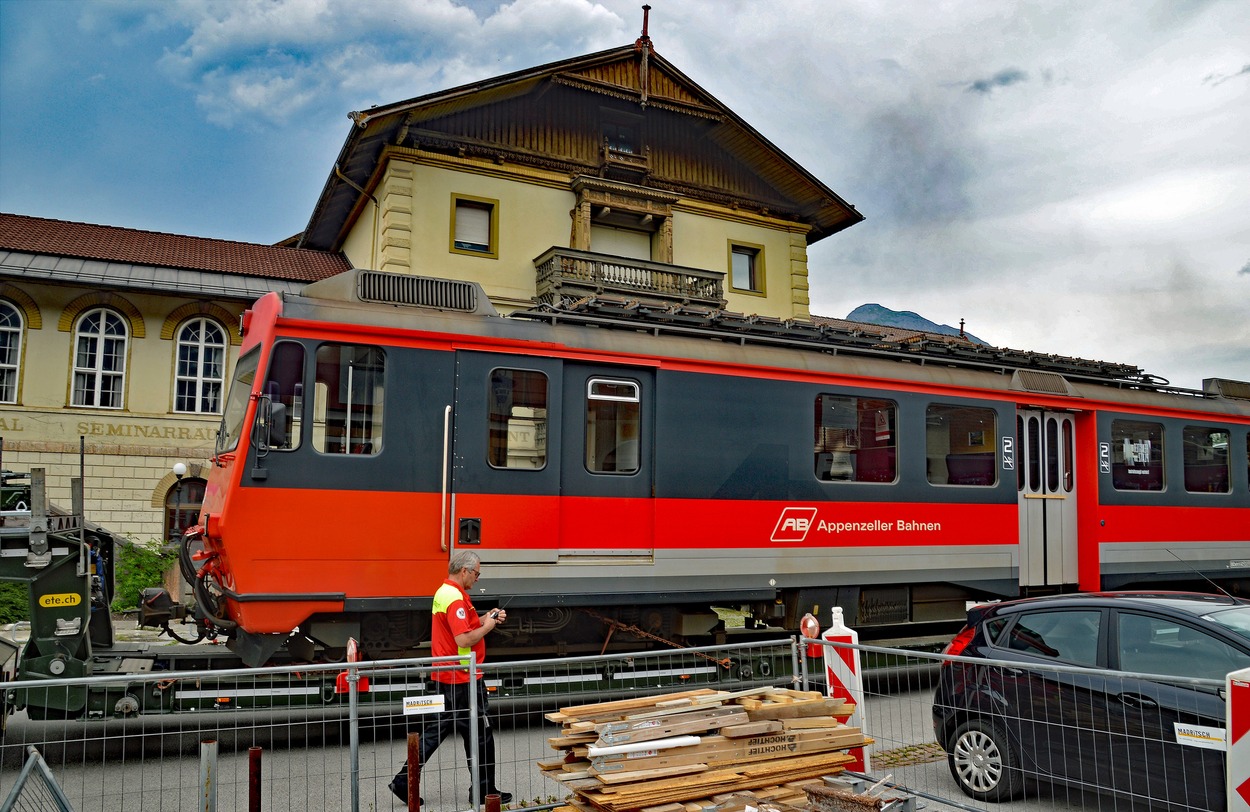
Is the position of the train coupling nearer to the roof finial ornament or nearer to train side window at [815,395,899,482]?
train side window at [815,395,899,482]

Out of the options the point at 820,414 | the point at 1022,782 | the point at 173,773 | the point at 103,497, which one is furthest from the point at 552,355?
the point at 103,497

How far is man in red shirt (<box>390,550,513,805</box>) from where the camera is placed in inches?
251

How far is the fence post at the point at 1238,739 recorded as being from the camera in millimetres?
3918

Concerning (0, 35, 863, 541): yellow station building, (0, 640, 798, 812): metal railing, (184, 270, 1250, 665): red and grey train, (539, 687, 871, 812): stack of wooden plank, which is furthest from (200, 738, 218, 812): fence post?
(0, 35, 863, 541): yellow station building

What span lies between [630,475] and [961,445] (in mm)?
4548

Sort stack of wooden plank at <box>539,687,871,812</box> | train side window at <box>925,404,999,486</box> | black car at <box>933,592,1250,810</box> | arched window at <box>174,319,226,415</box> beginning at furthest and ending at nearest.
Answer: arched window at <box>174,319,226,415</box> < train side window at <box>925,404,999,486</box> < black car at <box>933,592,1250,810</box> < stack of wooden plank at <box>539,687,871,812</box>

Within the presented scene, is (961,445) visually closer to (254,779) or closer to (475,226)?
(254,779)

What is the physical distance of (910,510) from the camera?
36.2 ft

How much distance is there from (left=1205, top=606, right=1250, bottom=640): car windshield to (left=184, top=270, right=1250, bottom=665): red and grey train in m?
4.48

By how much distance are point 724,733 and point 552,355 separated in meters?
4.86

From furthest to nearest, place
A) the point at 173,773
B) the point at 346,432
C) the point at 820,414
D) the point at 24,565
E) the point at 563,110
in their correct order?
the point at 563,110
the point at 820,414
the point at 346,432
the point at 24,565
the point at 173,773

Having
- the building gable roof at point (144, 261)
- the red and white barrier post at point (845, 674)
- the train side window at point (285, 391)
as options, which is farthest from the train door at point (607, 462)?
the building gable roof at point (144, 261)

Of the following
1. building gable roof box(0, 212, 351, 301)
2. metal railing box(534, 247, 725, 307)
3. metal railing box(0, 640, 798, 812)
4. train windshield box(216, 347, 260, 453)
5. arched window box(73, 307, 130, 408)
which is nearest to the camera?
metal railing box(0, 640, 798, 812)

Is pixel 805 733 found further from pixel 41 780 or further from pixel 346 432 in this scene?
pixel 346 432
